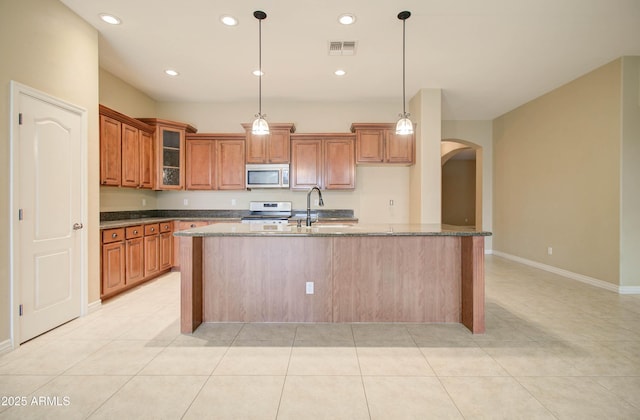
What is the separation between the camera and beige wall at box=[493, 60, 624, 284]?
407cm

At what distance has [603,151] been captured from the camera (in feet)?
13.6

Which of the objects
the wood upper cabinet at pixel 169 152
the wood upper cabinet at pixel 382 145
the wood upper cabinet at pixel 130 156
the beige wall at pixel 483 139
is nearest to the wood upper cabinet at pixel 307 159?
the wood upper cabinet at pixel 382 145

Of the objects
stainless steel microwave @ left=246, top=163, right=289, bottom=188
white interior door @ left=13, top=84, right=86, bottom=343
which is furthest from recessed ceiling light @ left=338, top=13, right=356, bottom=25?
white interior door @ left=13, top=84, right=86, bottom=343

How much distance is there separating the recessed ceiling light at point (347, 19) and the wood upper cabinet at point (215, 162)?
279cm

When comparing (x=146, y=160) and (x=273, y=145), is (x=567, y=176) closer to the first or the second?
(x=273, y=145)

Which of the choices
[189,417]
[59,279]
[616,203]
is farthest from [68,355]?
[616,203]

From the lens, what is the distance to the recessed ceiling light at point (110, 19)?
10.2 feet

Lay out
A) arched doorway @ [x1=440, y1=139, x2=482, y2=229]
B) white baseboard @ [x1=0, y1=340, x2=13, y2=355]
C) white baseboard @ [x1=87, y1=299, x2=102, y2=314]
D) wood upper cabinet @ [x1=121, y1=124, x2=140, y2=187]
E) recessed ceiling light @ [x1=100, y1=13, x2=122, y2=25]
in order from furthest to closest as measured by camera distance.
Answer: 1. arched doorway @ [x1=440, y1=139, x2=482, y2=229]
2. wood upper cabinet @ [x1=121, y1=124, x2=140, y2=187]
3. white baseboard @ [x1=87, y1=299, x2=102, y2=314]
4. recessed ceiling light @ [x1=100, y1=13, x2=122, y2=25]
5. white baseboard @ [x1=0, y1=340, x2=13, y2=355]

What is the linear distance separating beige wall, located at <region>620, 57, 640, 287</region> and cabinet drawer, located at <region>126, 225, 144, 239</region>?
643cm

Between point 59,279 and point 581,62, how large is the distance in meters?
6.64

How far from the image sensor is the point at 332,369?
6.97 ft

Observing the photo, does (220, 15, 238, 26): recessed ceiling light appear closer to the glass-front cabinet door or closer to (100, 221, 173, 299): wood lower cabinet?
the glass-front cabinet door

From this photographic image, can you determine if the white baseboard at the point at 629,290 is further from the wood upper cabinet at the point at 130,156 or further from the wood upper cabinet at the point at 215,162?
the wood upper cabinet at the point at 130,156

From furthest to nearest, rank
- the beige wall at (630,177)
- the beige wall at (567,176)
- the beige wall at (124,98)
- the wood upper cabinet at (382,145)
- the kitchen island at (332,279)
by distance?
the wood upper cabinet at (382,145) < the beige wall at (124,98) < the beige wall at (567,176) < the beige wall at (630,177) < the kitchen island at (332,279)
